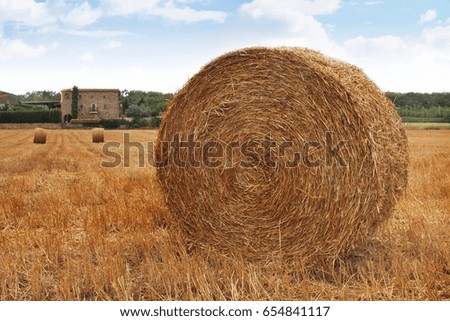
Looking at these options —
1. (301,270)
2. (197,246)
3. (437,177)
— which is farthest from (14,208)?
(437,177)

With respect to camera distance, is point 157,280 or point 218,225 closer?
point 157,280

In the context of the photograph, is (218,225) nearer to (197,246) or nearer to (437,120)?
(197,246)

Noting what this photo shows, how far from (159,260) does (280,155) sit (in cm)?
158

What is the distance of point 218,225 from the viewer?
17.8 feet

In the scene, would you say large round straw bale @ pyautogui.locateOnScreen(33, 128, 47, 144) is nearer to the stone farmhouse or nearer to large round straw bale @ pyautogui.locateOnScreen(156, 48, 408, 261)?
the stone farmhouse

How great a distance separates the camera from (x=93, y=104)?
135ft

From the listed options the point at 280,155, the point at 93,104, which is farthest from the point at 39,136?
the point at 280,155

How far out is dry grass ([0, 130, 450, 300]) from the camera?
4.30 m

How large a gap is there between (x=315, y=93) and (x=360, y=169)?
0.79m

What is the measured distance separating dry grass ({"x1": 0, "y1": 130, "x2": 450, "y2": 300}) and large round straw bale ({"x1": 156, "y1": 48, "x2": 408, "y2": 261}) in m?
0.28

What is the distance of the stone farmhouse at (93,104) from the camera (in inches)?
1499

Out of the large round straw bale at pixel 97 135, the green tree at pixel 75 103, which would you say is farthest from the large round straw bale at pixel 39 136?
the green tree at pixel 75 103

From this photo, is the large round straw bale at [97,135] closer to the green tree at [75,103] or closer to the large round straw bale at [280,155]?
the green tree at [75,103]

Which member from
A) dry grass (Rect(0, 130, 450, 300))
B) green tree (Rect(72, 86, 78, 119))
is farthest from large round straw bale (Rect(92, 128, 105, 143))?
green tree (Rect(72, 86, 78, 119))
